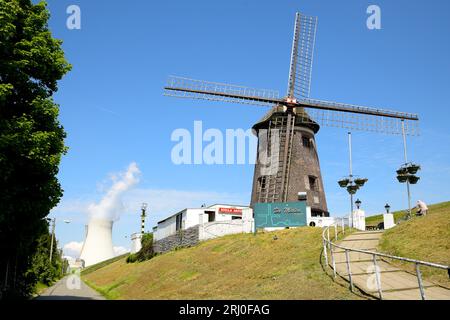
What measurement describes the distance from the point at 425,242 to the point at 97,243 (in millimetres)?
82712

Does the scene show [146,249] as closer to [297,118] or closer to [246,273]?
[297,118]

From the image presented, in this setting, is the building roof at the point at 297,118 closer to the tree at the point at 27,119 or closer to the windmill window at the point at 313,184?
the windmill window at the point at 313,184

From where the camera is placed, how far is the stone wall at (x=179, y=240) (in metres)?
38.5

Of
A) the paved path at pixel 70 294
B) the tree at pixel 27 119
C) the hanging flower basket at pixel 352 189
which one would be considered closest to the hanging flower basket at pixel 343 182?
the hanging flower basket at pixel 352 189

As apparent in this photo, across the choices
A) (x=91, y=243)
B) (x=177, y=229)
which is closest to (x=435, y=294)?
(x=177, y=229)

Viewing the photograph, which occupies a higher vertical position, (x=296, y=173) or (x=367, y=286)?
(x=296, y=173)

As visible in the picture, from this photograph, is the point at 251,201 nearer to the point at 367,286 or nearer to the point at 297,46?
the point at 297,46

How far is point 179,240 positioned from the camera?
4200 cm

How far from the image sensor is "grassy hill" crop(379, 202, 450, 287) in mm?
15005

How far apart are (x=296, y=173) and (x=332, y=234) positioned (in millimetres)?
13228

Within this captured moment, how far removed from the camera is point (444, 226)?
19578 mm

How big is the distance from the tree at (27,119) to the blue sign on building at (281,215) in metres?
19.7

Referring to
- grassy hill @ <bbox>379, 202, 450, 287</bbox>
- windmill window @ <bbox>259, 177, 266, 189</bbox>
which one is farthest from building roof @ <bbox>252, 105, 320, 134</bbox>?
grassy hill @ <bbox>379, 202, 450, 287</bbox>

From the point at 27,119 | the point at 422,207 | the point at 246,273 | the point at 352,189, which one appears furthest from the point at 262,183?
the point at 27,119
